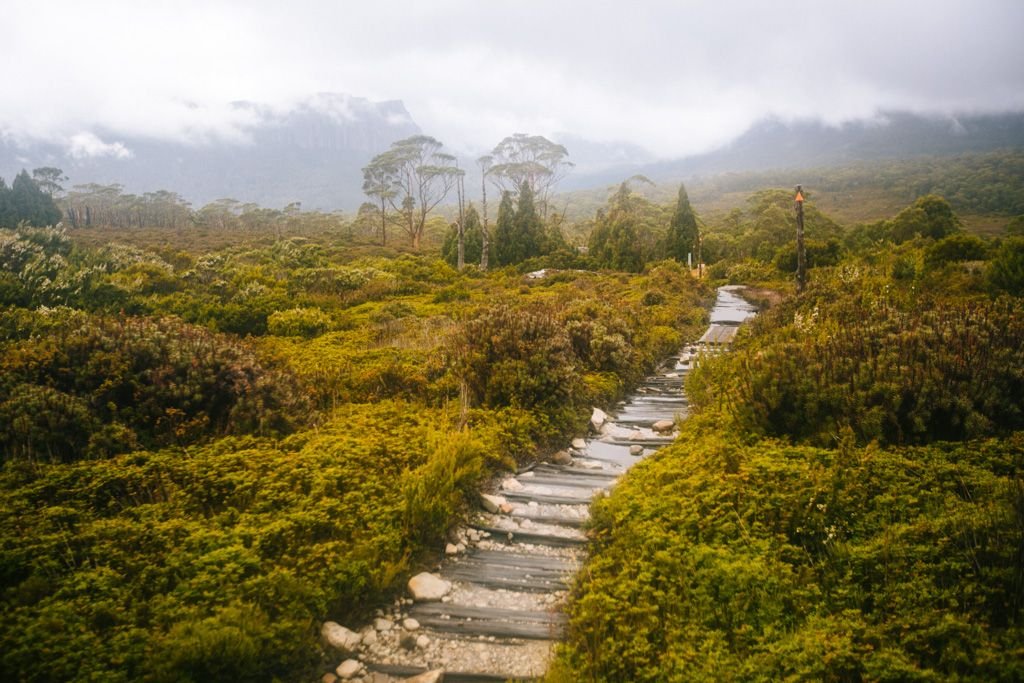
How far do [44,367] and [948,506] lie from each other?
8961 millimetres

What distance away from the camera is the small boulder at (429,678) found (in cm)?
332

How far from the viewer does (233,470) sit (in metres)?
5.05

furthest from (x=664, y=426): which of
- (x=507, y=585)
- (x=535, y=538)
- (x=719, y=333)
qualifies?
(x=719, y=333)

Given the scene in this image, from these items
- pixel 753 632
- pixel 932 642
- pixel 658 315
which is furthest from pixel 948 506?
pixel 658 315

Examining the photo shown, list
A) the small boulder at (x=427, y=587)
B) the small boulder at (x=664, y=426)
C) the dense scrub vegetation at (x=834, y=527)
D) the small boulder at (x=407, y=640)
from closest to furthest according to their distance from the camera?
the dense scrub vegetation at (x=834, y=527)
the small boulder at (x=407, y=640)
the small boulder at (x=427, y=587)
the small boulder at (x=664, y=426)

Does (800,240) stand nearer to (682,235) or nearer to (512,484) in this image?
(512,484)

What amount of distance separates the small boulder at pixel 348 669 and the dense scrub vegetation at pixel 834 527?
1347mm

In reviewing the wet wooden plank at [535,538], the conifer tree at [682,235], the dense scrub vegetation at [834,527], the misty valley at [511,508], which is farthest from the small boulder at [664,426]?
the conifer tree at [682,235]

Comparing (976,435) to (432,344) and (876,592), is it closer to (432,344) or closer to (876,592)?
(876,592)

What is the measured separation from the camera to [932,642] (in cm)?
287

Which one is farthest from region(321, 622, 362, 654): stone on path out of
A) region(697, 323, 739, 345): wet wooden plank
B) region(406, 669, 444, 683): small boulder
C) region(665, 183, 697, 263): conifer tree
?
region(665, 183, 697, 263): conifer tree

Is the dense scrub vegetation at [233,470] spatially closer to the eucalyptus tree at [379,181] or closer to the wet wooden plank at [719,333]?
the wet wooden plank at [719,333]

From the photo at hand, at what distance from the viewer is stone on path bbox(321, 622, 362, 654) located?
141 inches

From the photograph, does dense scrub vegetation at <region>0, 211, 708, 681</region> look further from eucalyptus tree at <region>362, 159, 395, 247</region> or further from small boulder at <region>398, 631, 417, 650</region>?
eucalyptus tree at <region>362, 159, 395, 247</region>
